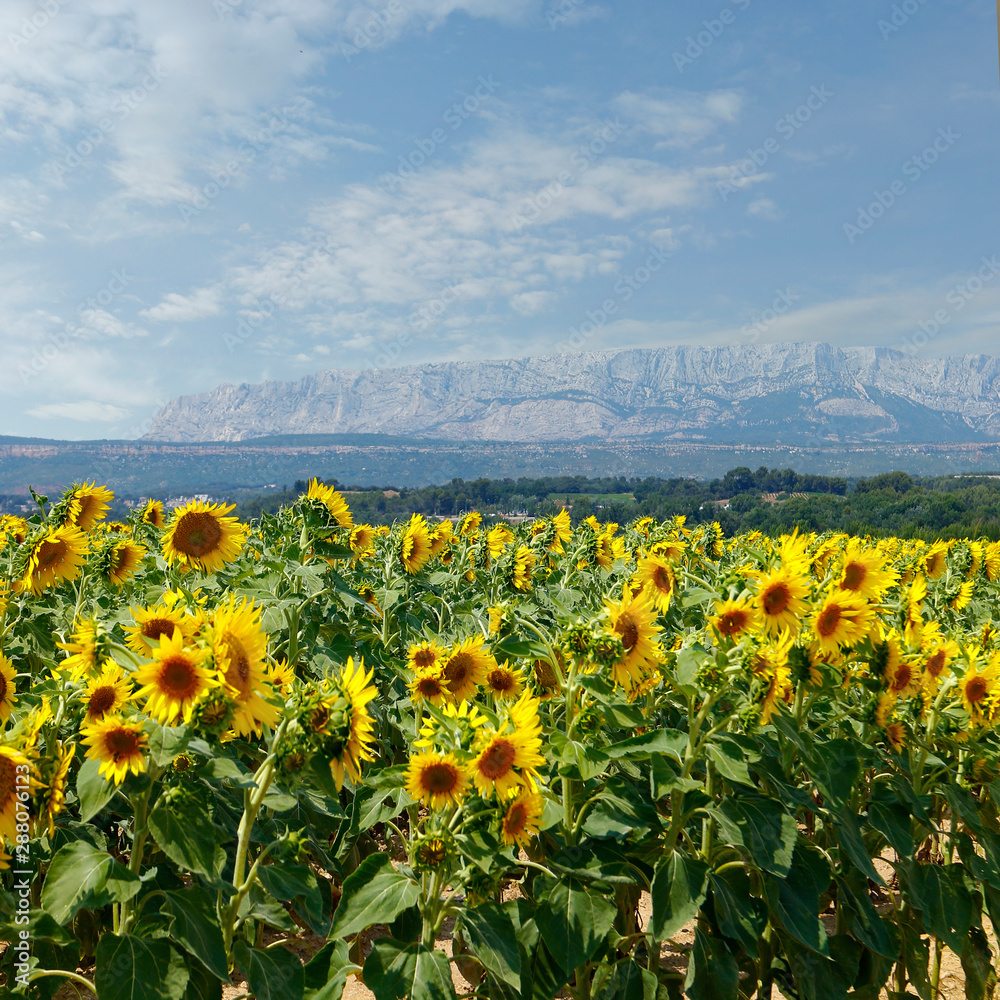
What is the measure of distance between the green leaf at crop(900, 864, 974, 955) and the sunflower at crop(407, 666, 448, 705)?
93.1 inches

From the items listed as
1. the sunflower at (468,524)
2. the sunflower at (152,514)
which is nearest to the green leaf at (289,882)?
the sunflower at (152,514)

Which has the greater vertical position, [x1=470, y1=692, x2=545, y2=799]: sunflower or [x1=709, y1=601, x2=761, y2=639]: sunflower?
[x1=709, y1=601, x2=761, y2=639]: sunflower

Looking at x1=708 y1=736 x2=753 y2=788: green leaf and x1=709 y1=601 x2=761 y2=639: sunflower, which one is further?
x1=709 y1=601 x2=761 y2=639: sunflower

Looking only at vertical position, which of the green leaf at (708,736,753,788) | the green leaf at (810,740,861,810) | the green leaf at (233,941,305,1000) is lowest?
the green leaf at (233,941,305,1000)

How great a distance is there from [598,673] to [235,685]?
1438mm

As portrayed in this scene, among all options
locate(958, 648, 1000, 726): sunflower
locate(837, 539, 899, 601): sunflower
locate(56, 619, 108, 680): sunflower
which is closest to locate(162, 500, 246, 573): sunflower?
locate(56, 619, 108, 680): sunflower

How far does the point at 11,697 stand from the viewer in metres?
2.52

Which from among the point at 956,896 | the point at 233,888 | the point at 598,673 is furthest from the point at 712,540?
the point at 233,888

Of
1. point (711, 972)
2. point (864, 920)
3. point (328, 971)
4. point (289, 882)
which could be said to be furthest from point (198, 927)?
point (864, 920)

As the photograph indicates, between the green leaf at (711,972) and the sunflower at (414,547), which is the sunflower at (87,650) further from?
the sunflower at (414,547)

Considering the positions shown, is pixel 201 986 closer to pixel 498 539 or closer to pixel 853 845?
pixel 853 845

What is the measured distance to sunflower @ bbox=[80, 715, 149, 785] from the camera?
199cm

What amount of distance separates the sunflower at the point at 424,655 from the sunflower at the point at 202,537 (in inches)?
60.7

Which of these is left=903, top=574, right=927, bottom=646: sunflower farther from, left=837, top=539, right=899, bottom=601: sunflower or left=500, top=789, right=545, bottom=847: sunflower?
left=500, top=789, right=545, bottom=847: sunflower
